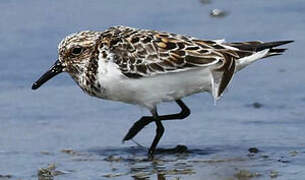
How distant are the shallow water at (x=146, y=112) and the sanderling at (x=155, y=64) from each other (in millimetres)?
639

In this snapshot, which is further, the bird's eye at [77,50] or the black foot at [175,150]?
the bird's eye at [77,50]

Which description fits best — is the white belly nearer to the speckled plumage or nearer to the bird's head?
the speckled plumage

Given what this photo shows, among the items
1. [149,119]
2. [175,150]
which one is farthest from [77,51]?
[175,150]

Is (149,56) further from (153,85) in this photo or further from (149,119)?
(149,119)

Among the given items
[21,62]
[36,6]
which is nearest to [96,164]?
[21,62]

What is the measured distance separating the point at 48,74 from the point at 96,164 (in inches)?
52.7

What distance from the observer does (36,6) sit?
15852 millimetres

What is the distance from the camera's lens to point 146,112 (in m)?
12.8

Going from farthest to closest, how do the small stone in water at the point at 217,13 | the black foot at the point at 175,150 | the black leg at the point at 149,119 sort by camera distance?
the small stone in water at the point at 217,13, the black leg at the point at 149,119, the black foot at the point at 175,150

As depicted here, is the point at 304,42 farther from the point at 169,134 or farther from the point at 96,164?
the point at 96,164

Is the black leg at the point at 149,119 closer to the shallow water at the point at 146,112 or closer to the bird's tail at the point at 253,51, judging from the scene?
the shallow water at the point at 146,112

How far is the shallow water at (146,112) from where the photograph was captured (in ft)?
35.9

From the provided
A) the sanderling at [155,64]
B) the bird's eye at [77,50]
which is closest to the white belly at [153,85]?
the sanderling at [155,64]

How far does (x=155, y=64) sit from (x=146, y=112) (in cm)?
178
